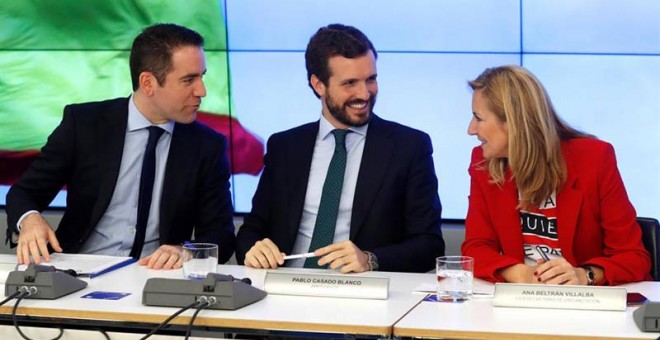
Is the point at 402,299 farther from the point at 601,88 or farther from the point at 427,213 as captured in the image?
the point at 601,88

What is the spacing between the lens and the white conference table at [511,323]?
2.41m

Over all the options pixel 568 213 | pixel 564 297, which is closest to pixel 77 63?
pixel 568 213

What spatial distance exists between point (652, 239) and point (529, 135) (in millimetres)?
485

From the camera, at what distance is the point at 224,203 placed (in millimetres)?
3840

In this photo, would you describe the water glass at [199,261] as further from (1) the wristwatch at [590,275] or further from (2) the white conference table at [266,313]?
(1) the wristwatch at [590,275]

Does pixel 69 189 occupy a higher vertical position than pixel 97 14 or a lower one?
lower

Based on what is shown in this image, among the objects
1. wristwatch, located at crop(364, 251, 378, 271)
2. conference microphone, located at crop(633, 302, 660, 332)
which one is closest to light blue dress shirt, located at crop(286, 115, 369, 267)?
wristwatch, located at crop(364, 251, 378, 271)

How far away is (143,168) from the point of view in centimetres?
371

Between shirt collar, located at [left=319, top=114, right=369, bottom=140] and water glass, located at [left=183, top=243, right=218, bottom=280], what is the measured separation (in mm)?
816

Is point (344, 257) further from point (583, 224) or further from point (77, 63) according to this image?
point (77, 63)

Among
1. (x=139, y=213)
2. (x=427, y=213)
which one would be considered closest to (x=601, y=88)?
(x=427, y=213)

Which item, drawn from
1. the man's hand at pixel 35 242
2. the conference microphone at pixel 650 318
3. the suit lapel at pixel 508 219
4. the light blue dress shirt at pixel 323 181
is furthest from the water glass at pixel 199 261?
the conference microphone at pixel 650 318

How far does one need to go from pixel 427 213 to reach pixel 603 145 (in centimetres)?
65

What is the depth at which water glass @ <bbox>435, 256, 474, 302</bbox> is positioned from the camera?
2.76 metres
